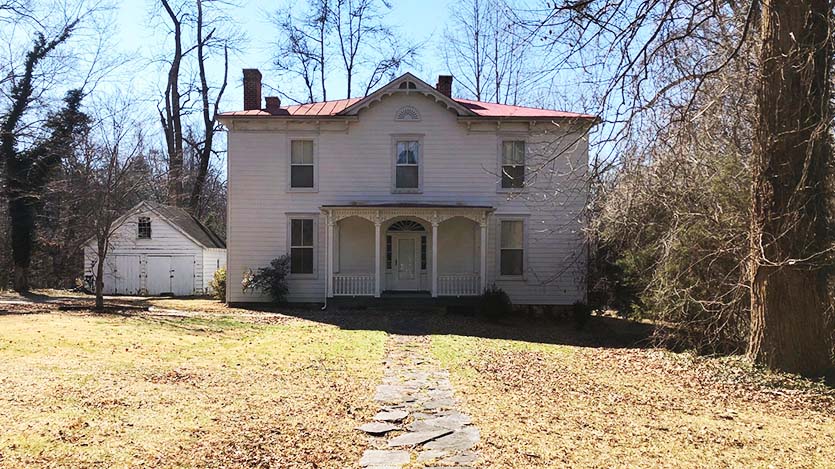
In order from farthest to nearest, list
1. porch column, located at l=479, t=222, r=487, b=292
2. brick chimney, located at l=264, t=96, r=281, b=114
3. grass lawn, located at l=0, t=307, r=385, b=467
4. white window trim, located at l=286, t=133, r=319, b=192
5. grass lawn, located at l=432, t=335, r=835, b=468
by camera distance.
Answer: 1. brick chimney, located at l=264, t=96, r=281, b=114
2. white window trim, located at l=286, t=133, r=319, b=192
3. porch column, located at l=479, t=222, r=487, b=292
4. grass lawn, located at l=432, t=335, r=835, b=468
5. grass lawn, located at l=0, t=307, r=385, b=467

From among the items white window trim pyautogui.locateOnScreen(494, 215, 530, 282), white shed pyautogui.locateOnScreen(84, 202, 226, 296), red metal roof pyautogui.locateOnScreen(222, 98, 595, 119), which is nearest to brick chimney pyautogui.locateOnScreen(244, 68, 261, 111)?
red metal roof pyautogui.locateOnScreen(222, 98, 595, 119)

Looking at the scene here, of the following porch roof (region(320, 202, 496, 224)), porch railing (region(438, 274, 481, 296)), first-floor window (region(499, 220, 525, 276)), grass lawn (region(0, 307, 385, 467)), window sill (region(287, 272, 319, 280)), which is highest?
porch roof (region(320, 202, 496, 224))

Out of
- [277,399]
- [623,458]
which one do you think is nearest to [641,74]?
[623,458]

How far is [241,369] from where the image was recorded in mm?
9227

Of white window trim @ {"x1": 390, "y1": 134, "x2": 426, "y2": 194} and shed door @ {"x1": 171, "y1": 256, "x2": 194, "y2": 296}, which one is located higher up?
white window trim @ {"x1": 390, "y1": 134, "x2": 426, "y2": 194}

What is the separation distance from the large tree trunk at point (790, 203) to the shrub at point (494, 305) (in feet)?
33.0

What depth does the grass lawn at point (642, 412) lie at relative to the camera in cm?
538

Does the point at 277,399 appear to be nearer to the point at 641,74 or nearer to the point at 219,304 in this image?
the point at 641,74

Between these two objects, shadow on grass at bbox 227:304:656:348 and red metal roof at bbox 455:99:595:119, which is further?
red metal roof at bbox 455:99:595:119

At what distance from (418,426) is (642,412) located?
2.61 metres

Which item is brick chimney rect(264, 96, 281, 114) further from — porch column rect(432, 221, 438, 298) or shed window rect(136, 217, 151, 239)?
shed window rect(136, 217, 151, 239)

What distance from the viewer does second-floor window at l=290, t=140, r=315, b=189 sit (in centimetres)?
2008

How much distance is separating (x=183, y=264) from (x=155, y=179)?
318 inches

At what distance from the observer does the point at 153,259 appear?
26938 millimetres
